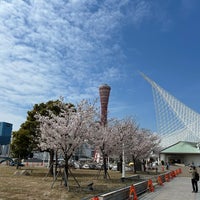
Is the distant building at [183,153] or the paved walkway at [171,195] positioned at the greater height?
the distant building at [183,153]

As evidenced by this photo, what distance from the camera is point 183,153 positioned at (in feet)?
267

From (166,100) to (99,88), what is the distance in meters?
25.2

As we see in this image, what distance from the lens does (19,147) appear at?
2895 centimetres

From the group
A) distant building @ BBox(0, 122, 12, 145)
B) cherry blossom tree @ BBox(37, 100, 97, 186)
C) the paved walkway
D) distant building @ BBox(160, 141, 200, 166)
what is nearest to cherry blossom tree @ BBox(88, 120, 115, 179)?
cherry blossom tree @ BBox(37, 100, 97, 186)

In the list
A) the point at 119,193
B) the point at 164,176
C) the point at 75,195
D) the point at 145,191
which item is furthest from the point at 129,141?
the point at 119,193

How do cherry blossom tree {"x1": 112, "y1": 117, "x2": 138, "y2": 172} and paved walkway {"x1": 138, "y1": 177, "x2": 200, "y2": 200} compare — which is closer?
paved walkway {"x1": 138, "y1": 177, "x2": 200, "y2": 200}

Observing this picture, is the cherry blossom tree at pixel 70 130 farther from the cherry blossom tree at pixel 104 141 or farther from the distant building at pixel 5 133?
the distant building at pixel 5 133

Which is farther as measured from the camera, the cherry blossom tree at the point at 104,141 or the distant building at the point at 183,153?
the distant building at the point at 183,153

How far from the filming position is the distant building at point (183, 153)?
262 ft

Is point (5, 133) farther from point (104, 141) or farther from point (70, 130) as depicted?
point (70, 130)

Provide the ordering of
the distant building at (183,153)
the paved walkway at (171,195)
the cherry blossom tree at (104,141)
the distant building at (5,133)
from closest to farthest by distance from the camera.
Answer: the paved walkway at (171,195), the cherry blossom tree at (104,141), the distant building at (183,153), the distant building at (5,133)

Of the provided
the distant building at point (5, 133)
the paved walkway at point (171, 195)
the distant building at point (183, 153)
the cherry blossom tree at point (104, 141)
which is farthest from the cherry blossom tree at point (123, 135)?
the distant building at point (5, 133)

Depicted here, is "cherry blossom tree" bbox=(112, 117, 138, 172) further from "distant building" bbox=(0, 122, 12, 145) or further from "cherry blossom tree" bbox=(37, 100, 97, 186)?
"distant building" bbox=(0, 122, 12, 145)

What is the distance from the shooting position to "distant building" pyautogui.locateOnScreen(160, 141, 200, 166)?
8000cm
